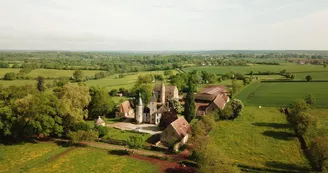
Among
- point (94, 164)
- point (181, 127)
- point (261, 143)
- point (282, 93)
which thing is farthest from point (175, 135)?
point (282, 93)

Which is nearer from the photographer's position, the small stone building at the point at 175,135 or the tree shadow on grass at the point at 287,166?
the tree shadow on grass at the point at 287,166

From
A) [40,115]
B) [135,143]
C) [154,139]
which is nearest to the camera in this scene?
[135,143]

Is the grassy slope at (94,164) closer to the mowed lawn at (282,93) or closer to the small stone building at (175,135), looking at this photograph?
the small stone building at (175,135)

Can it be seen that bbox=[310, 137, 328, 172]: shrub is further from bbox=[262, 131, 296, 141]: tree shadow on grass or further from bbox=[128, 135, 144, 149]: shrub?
bbox=[128, 135, 144, 149]: shrub

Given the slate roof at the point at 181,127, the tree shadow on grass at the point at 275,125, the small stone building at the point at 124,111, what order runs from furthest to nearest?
the small stone building at the point at 124,111 < the tree shadow on grass at the point at 275,125 < the slate roof at the point at 181,127

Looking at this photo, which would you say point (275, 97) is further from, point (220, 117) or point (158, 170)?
point (158, 170)

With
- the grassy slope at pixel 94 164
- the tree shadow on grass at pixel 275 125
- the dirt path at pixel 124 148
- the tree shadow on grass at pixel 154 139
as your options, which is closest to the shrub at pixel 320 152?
the tree shadow on grass at pixel 275 125

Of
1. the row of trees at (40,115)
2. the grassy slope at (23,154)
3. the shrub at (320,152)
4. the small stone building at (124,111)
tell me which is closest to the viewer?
the shrub at (320,152)

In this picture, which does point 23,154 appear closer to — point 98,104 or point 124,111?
point 98,104
